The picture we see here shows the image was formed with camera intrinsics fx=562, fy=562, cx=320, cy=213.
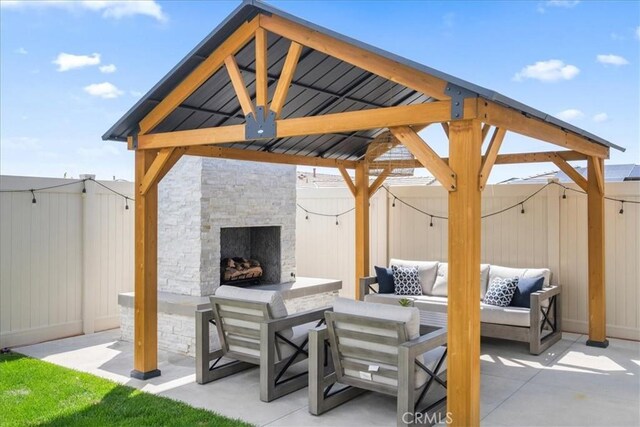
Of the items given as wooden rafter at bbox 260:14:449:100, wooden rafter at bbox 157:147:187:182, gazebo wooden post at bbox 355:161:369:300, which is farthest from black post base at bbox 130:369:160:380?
gazebo wooden post at bbox 355:161:369:300

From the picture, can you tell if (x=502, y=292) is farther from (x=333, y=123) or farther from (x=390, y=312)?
(x=333, y=123)

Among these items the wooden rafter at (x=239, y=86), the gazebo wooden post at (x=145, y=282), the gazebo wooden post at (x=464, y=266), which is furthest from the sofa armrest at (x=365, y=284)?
the gazebo wooden post at (x=464, y=266)

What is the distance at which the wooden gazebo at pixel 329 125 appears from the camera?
166 inches

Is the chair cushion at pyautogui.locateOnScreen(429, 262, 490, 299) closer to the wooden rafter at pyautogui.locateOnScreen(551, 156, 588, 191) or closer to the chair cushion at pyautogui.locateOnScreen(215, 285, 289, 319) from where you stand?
the wooden rafter at pyautogui.locateOnScreen(551, 156, 588, 191)

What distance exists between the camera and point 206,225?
7742mm

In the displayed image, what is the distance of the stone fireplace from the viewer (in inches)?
292

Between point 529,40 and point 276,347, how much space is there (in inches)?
409

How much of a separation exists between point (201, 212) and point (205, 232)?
28 cm

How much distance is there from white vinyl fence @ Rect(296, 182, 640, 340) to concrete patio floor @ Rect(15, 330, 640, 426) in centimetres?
73

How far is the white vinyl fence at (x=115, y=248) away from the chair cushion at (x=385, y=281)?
3.48 feet

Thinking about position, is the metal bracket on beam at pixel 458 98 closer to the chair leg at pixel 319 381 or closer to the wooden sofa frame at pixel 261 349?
the chair leg at pixel 319 381

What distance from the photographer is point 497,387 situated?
18.9 feet

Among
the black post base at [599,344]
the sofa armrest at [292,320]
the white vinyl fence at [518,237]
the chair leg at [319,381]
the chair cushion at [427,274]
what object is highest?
the white vinyl fence at [518,237]

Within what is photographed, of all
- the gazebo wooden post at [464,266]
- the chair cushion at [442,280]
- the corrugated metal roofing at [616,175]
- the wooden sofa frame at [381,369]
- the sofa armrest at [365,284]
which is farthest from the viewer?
the corrugated metal roofing at [616,175]
